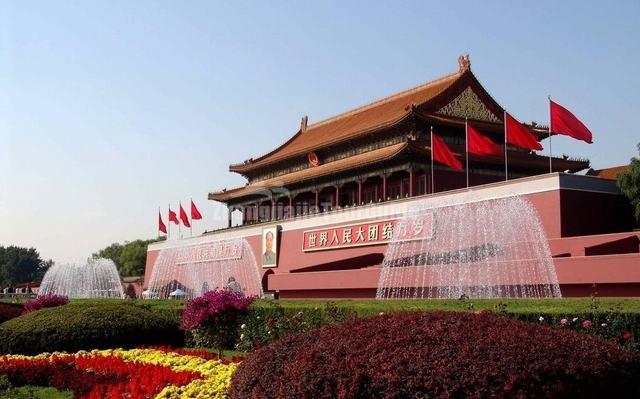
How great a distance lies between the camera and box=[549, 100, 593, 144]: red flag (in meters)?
18.2

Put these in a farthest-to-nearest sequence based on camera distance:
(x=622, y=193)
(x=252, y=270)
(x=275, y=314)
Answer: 1. (x=252, y=270)
2. (x=622, y=193)
3. (x=275, y=314)

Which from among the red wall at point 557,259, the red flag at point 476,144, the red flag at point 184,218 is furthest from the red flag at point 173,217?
the red flag at point 476,144

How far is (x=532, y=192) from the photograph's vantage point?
757 inches

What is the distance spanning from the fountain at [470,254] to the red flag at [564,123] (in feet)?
6.81

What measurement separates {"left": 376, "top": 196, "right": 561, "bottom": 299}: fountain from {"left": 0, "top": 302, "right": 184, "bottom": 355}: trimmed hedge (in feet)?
27.1

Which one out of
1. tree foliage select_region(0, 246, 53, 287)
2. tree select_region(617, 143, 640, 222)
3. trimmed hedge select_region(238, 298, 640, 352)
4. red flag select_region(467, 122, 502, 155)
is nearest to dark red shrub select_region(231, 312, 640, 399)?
trimmed hedge select_region(238, 298, 640, 352)

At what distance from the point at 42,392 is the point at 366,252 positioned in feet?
55.1

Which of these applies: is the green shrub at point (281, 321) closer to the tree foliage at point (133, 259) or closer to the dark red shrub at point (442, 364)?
the dark red shrub at point (442, 364)

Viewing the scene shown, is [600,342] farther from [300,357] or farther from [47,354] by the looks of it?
[47,354]

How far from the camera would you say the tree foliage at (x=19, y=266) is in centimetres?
7431

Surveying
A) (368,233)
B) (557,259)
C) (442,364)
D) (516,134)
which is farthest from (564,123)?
(442,364)

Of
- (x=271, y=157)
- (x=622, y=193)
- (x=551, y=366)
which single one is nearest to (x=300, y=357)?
(x=551, y=366)

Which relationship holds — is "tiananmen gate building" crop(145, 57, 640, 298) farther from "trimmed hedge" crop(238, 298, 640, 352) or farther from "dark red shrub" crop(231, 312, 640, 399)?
"dark red shrub" crop(231, 312, 640, 399)

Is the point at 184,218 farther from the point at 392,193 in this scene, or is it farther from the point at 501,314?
the point at 501,314
